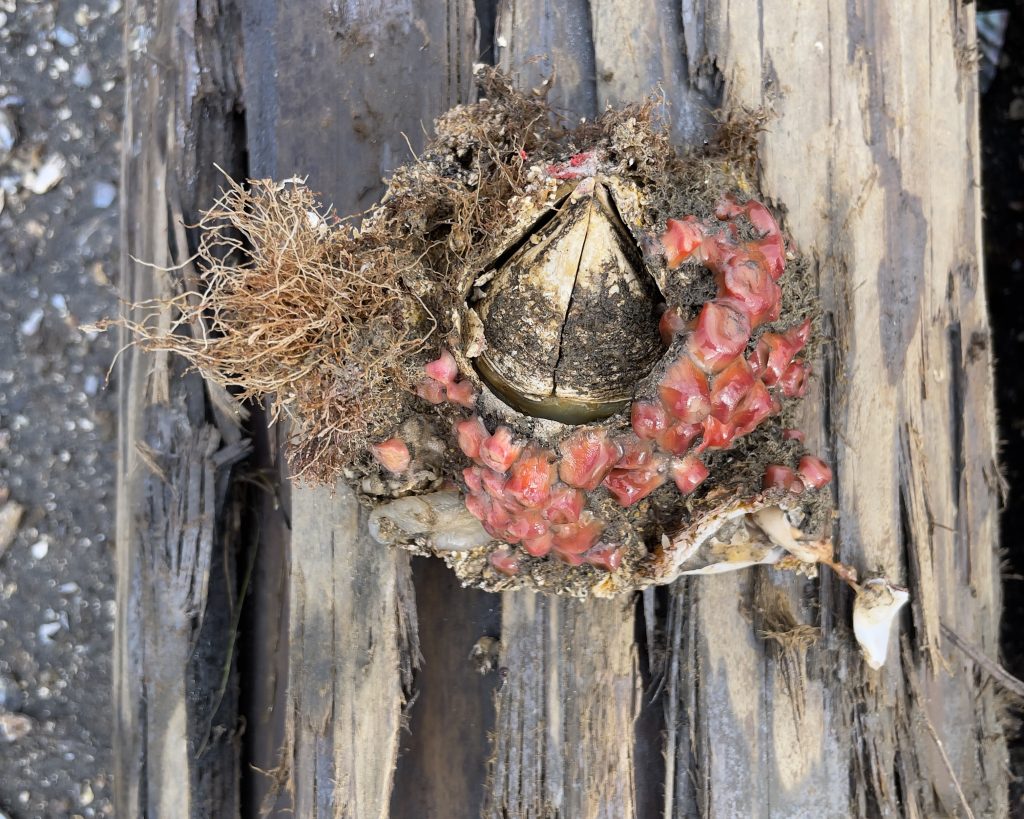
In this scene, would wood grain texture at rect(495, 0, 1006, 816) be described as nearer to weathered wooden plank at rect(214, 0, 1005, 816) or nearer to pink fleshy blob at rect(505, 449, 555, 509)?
weathered wooden plank at rect(214, 0, 1005, 816)

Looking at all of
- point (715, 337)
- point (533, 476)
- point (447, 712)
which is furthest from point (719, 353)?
point (447, 712)

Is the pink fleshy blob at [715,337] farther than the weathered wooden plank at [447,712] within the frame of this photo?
No

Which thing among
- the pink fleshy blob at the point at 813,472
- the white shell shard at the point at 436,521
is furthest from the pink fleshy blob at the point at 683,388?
the white shell shard at the point at 436,521

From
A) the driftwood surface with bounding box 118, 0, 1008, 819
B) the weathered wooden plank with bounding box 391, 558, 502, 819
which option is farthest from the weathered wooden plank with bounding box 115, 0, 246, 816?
the weathered wooden plank with bounding box 391, 558, 502, 819

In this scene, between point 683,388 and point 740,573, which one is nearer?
point 683,388

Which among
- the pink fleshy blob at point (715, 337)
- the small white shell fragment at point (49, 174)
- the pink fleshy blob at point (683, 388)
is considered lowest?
the pink fleshy blob at point (683, 388)

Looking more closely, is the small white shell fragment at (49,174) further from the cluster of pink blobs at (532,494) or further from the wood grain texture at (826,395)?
the cluster of pink blobs at (532,494)

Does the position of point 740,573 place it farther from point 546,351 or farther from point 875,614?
point 546,351
